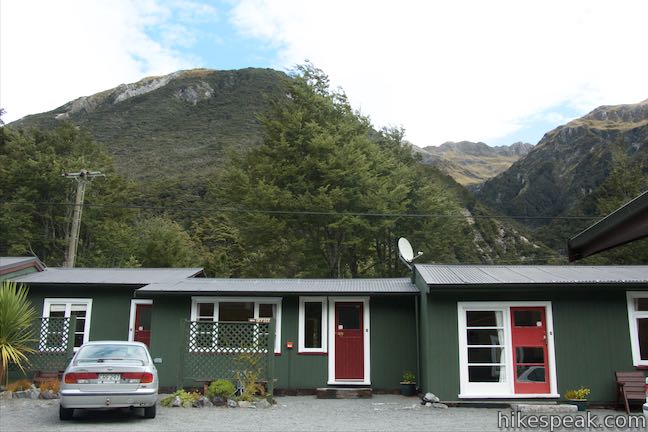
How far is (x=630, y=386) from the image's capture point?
11.5 meters

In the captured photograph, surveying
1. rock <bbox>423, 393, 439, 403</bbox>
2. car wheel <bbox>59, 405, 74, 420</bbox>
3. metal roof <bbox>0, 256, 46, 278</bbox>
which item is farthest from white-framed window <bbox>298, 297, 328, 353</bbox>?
metal roof <bbox>0, 256, 46, 278</bbox>

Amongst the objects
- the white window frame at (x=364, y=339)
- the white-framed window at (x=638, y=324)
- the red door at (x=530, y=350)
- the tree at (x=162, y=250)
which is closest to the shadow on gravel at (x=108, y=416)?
the white window frame at (x=364, y=339)

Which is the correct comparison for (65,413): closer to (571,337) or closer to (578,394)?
(578,394)

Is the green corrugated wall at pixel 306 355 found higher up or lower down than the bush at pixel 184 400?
higher up

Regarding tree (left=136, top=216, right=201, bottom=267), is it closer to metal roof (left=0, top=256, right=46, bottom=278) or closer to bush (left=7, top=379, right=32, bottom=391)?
metal roof (left=0, top=256, right=46, bottom=278)

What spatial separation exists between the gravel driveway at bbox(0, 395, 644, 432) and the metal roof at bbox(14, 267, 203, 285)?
414cm

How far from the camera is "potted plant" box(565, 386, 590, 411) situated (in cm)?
1134

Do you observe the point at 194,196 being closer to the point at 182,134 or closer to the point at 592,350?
the point at 182,134

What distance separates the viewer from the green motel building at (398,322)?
1200 centimetres

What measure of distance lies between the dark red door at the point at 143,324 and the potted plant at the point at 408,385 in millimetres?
7035

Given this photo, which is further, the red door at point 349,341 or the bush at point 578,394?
the red door at point 349,341

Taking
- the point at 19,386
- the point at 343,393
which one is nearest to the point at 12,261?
the point at 19,386

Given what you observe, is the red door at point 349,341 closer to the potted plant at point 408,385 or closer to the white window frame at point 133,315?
the potted plant at point 408,385

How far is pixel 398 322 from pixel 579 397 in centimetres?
446
